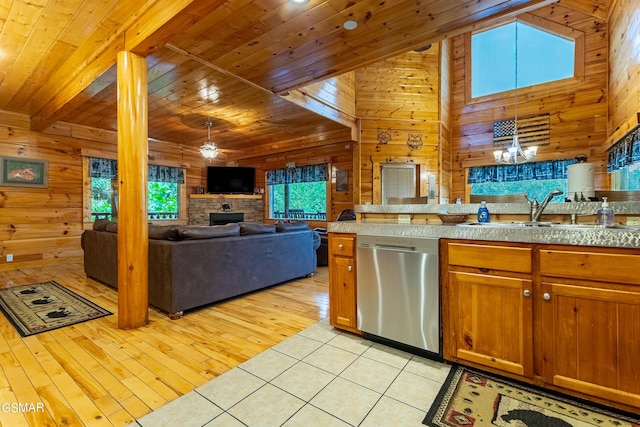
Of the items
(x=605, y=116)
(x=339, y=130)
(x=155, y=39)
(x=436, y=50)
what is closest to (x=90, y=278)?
(x=155, y=39)

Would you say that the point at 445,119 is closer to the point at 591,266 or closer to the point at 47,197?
the point at 591,266

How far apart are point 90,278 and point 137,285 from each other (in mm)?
2580

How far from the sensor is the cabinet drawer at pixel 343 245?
2398 mm

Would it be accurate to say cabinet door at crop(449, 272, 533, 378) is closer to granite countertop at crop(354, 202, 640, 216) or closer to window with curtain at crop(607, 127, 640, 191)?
granite countertop at crop(354, 202, 640, 216)

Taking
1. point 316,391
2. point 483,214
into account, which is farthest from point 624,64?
point 316,391

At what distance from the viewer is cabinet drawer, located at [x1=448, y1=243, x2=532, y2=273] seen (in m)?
1.66

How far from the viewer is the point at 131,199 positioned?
260 centimetres

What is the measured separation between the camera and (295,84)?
4078 millimetres

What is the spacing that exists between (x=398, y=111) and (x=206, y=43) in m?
4.49

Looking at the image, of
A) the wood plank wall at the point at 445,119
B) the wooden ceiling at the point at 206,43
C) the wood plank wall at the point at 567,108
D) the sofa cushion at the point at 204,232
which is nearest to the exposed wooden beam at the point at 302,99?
Answer: the wooden ceiling at the point at 206,43

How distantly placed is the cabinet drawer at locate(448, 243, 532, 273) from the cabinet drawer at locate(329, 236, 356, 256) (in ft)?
2.50

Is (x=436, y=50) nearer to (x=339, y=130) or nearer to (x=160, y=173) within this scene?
(x=339, y=130)

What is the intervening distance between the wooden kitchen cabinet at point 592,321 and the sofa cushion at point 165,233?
3.02 metres

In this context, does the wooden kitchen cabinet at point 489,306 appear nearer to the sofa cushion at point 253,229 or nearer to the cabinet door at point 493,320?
the cabinet door at point 493,320
